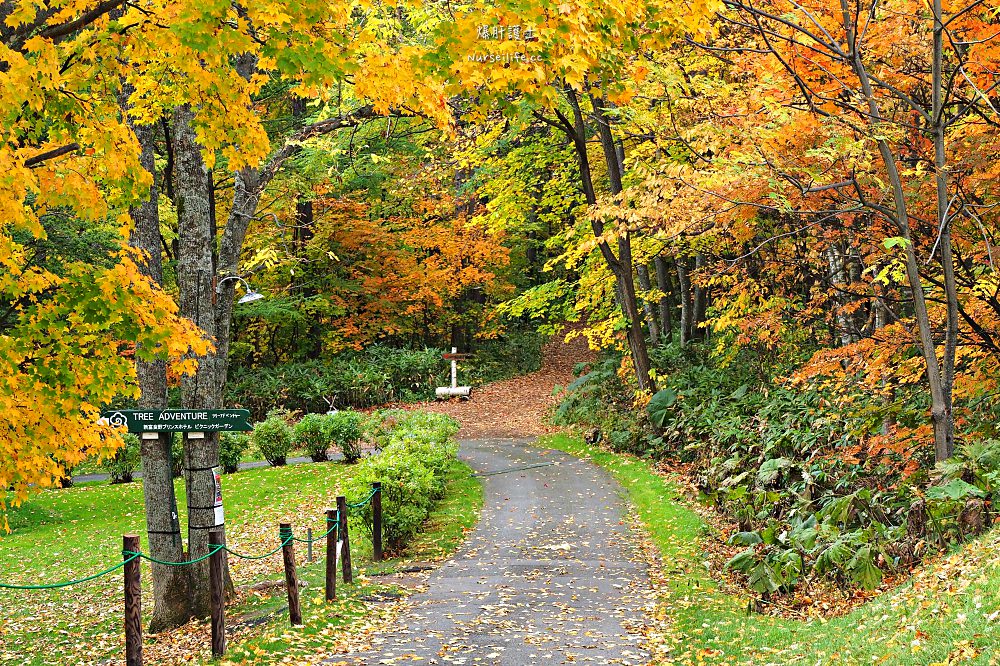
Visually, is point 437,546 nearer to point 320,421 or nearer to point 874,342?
point 874,342

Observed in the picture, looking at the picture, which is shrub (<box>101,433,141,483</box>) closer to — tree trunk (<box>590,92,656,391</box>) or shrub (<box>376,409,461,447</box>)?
shrub (<box>376,409,461,447</box>)

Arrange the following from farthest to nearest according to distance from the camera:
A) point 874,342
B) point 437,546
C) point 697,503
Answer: point 697,503 → point 437,546 → point 874,342

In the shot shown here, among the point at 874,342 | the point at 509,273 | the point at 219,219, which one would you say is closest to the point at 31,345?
the point at 874,342

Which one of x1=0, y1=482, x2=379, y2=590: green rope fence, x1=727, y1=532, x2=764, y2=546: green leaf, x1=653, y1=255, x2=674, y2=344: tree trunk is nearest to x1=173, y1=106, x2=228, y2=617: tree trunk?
x1=0, y1=482, x2=379, y2=590: green rope fence

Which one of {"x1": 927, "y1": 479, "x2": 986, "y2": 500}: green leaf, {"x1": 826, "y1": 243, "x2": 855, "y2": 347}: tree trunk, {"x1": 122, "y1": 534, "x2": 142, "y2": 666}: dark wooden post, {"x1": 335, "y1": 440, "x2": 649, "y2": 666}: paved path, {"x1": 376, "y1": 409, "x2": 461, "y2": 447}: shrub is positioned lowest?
{"x1": 335, "y1": 440, "x2": 649, "y2": 666}: paved path

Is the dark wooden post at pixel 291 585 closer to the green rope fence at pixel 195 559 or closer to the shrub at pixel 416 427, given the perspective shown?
the green rope fence at pixel 195 559

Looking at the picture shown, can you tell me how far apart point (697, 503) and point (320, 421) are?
9348 mm

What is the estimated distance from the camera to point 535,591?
9.03 m

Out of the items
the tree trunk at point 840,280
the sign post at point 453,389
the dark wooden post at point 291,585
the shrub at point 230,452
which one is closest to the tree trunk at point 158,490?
the dark wooden post at point 291,585

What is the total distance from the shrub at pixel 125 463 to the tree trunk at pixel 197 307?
36.7 ft

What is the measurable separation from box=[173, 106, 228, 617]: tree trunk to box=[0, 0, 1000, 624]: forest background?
30 millimetres

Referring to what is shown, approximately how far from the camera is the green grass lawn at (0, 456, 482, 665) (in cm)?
830

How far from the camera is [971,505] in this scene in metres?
6.96

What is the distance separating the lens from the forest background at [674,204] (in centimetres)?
582
